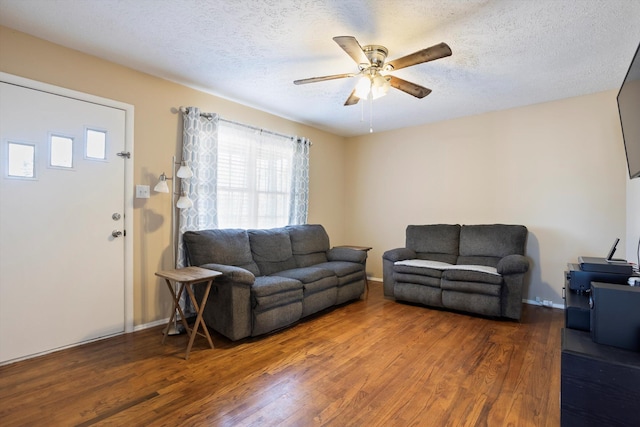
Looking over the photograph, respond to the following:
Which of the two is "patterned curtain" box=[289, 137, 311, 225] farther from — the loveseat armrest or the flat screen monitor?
the flat screen monitor

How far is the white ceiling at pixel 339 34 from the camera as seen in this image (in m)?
2.00

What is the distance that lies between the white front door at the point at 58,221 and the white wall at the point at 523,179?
12.4 ft

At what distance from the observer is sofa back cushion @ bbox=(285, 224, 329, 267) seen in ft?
13.1

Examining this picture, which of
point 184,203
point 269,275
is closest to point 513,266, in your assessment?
point 269,275

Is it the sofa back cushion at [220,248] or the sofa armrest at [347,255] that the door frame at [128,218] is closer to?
the sofa back cushion at [220,248]

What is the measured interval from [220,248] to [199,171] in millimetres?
889

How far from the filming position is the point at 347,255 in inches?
163

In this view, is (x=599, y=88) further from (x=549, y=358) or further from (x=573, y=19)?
(x=549, y=358)

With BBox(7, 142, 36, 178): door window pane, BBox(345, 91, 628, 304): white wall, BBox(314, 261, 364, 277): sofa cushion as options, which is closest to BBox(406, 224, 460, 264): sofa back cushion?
BBox(345, 91, 628, 304): white wall

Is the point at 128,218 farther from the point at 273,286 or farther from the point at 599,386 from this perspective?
the point at 599,386

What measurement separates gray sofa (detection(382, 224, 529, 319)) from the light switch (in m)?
2.95

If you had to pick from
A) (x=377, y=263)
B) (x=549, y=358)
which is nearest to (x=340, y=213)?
(x=377, y=263)

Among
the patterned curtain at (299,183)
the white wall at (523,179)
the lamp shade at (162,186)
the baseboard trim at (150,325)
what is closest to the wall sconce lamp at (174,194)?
the lamp shade at (162,186)

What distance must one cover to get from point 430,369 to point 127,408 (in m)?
2.02
